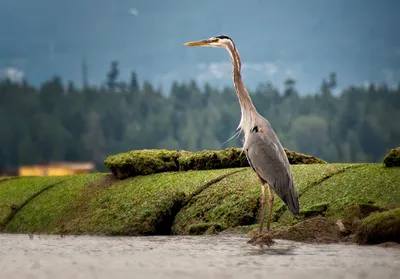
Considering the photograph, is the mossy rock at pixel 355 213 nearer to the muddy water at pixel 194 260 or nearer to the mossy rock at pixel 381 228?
the mossy rock at pixel 381 228

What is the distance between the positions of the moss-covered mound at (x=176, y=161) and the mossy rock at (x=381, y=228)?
4.44 m

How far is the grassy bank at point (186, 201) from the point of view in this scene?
10.8 m

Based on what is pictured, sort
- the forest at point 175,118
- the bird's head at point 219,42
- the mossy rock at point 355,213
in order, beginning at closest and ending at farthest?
the mossy rock at point 355,213 → the bird's head at point 219,42 → the forest at point 175,118

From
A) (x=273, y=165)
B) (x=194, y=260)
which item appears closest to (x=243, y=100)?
(x=273, y=165)

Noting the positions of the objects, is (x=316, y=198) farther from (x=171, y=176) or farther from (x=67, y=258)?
(x=67, y=258)

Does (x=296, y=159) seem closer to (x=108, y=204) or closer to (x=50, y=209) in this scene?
(x=108, y=204)

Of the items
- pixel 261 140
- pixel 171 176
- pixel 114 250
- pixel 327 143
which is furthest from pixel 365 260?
pixel 327 143

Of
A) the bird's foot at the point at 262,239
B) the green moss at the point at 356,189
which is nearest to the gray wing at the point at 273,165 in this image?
the bird's foot at the point at 262,239

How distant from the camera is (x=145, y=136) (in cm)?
6031

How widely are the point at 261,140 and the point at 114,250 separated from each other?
2.30 meters

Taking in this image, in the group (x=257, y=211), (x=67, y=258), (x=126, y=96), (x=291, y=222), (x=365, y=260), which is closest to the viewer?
(x=365, y=260)

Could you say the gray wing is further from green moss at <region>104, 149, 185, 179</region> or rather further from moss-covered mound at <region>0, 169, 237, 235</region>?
green moss at <region>104, 149, 185, 179</region>

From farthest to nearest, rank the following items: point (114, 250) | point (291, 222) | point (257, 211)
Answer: point (257, 211) → point (291, 222) → point (114, 250)

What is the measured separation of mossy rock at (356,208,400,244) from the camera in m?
8.82
